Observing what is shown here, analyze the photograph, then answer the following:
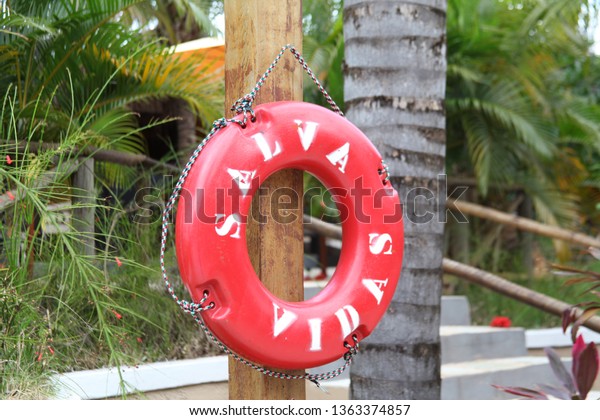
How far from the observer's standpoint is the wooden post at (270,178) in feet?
7.55

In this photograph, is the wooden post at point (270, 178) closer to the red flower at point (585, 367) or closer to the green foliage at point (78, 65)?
the red flower at point (585, 367)

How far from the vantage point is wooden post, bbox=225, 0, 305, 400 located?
230 cm

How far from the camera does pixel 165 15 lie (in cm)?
685

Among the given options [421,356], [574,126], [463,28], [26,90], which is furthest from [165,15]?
[421,356]

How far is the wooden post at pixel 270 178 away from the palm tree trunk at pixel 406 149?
633mm

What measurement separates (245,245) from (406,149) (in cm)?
104

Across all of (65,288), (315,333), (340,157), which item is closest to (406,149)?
(340,157)

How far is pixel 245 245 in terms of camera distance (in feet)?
7.05

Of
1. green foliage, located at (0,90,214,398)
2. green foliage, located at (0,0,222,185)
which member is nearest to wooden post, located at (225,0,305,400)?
green foliage, located at (0,90,214,398)

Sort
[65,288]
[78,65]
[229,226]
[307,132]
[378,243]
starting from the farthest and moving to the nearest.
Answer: [78,65], [65,288], [378,243], [307,132], [229,226]

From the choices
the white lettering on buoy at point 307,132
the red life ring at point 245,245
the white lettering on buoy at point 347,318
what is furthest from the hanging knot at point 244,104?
the white lettering on buoy at point 347,318

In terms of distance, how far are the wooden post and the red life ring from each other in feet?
0.34

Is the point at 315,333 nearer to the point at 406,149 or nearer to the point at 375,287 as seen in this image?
the point at 375,287

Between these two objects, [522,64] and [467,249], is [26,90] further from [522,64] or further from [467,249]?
[522,64]
